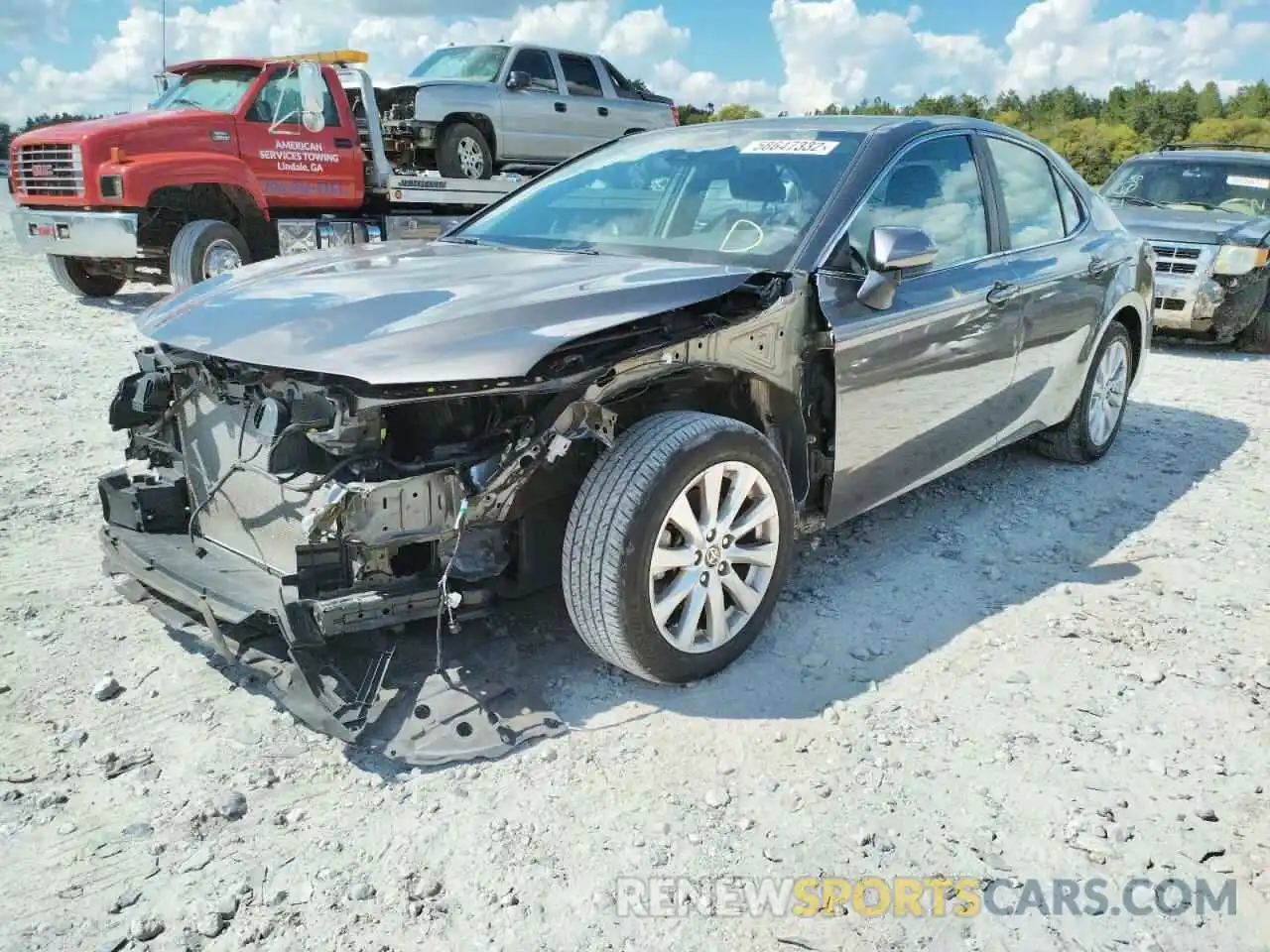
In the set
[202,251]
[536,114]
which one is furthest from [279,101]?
[536,114]

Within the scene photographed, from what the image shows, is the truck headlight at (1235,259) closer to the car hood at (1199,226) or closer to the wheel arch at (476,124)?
the car hood at (1199,226)

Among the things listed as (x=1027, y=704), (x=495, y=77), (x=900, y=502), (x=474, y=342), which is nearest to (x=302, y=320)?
(x=474, y=342)

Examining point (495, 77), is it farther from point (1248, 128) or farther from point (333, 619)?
point (1248, 128)

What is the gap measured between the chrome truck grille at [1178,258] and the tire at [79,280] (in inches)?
393

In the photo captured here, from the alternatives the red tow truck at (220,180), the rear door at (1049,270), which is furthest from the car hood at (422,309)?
the red tow truck at (220,180)

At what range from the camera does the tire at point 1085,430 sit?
200 inches

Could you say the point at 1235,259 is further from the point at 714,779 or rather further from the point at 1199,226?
the point at 714,779

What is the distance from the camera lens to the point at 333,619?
8.52 feet

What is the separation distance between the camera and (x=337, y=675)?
2770 mm

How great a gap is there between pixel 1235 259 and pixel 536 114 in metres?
7.71

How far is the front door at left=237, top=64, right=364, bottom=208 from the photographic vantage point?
31.9 ft

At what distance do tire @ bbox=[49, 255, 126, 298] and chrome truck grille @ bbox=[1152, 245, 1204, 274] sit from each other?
9988 millimetres

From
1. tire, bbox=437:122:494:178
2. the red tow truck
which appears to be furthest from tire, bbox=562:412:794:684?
tire, bbox=437:122:494:178

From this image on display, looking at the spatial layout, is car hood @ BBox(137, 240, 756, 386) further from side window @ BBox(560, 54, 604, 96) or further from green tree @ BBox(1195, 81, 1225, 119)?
green tree @ BBox(1195, 81, 1225, 119)
